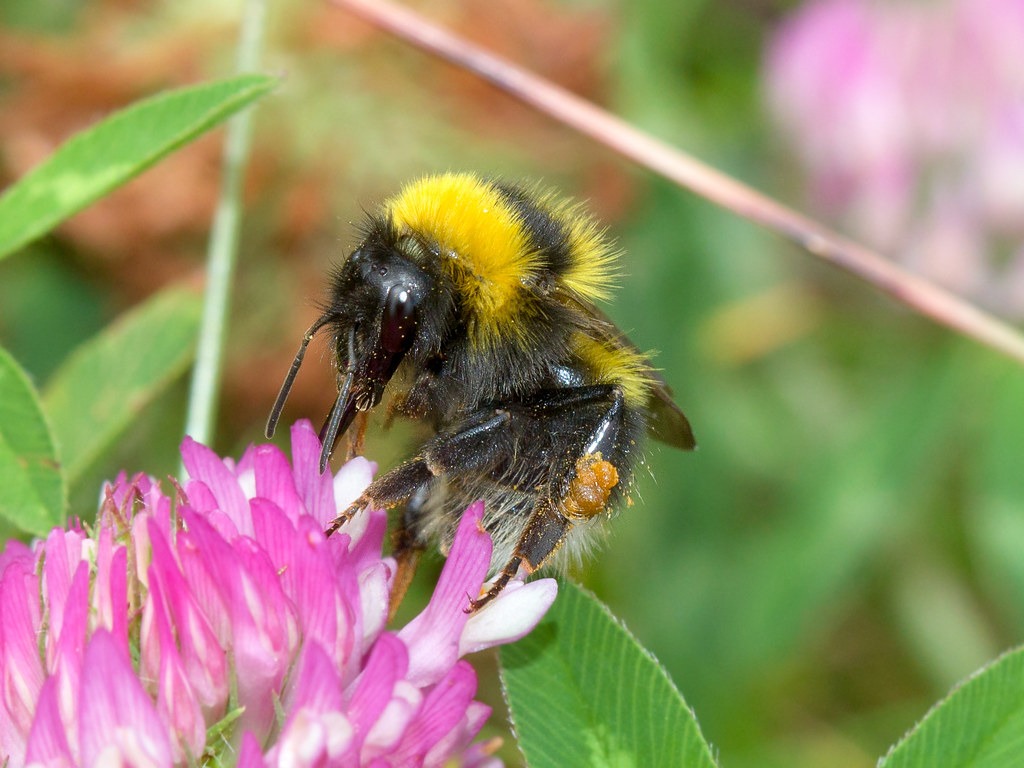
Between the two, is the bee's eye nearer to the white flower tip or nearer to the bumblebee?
the bumblebee

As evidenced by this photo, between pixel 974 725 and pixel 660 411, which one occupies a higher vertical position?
pixel 660 411

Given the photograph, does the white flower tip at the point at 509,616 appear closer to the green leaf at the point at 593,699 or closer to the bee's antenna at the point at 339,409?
the green leaf at the point at 593,699

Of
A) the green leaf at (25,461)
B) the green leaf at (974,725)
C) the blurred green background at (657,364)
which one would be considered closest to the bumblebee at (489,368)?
the green leaf at (25,461)

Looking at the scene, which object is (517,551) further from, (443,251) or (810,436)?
(810,436)

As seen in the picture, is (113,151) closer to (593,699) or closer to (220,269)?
Answer: (220,269)

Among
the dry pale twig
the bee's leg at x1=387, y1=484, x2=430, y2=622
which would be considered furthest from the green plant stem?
the bee's leg at x1=387, y1=484, x2=430, y2=622

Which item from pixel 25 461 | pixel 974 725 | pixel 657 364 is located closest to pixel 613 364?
pixel 974 725
